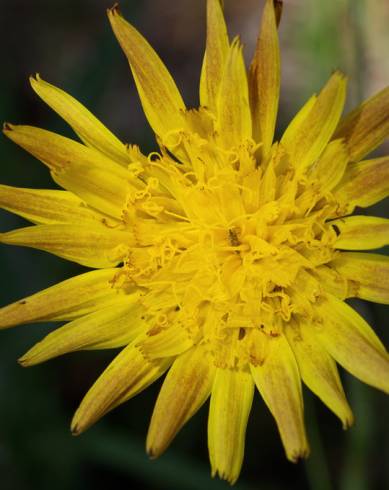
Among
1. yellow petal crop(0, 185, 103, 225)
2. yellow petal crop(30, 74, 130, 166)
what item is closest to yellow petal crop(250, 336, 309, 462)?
yellow petal crop(0, 185, 103, 225)

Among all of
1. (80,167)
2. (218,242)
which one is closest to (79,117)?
(80,167)

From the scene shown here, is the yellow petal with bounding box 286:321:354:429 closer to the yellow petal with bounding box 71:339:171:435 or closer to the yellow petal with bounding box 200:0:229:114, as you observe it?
the yellow petal with bounding box 71:339:171:435

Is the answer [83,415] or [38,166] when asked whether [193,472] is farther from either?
[38,166]

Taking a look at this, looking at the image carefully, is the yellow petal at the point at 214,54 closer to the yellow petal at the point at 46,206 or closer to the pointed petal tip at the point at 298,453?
the yellow petal at the point at 46,206

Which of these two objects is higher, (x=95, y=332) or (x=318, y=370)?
(x=95, y=332)

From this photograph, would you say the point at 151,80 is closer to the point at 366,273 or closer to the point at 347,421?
the point at 366,273

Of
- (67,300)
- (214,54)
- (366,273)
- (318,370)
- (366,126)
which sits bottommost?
(318,370)
